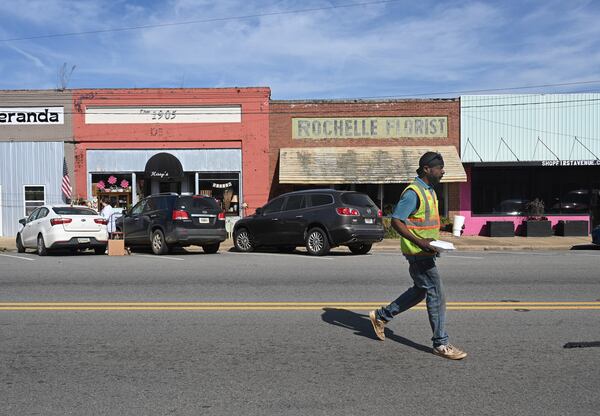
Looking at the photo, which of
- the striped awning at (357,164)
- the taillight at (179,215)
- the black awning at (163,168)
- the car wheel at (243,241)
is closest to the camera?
the taillight at (179,215)

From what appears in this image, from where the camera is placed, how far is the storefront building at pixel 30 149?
82.0 feet

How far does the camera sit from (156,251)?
53.0 ft

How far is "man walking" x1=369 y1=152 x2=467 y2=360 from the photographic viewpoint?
550 cm

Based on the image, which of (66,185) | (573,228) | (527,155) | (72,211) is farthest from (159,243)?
(573,228)

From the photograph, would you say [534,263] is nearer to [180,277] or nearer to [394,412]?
[180,277]

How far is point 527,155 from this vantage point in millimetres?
24391

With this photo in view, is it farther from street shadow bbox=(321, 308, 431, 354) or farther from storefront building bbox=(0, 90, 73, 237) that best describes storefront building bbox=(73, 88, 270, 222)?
street shadow bbox=(321, 308, 431, 354)

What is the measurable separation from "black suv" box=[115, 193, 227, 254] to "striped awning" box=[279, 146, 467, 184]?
754 centimetres

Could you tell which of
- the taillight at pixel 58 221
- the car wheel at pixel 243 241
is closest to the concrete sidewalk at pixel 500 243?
the car wheel at pixel 243 241

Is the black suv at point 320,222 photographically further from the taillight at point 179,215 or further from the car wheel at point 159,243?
the car wheel at point 159,243

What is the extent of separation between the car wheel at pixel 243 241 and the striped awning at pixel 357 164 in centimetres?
676

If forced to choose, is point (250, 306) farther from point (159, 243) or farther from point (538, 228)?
point (538, 228)

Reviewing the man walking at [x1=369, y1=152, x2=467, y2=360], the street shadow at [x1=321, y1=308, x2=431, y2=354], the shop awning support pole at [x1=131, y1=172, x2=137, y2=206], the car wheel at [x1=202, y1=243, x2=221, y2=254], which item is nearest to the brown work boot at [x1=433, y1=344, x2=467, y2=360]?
the man walking at [x1=369, y1=152, x2=467, y2=360]

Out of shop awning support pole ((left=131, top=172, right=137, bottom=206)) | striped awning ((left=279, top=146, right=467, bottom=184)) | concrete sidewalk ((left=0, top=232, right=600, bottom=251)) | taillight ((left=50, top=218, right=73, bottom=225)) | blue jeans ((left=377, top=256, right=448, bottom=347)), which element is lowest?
concrete sidewalk ((left=0, top=232, right=600, bottom=251))
